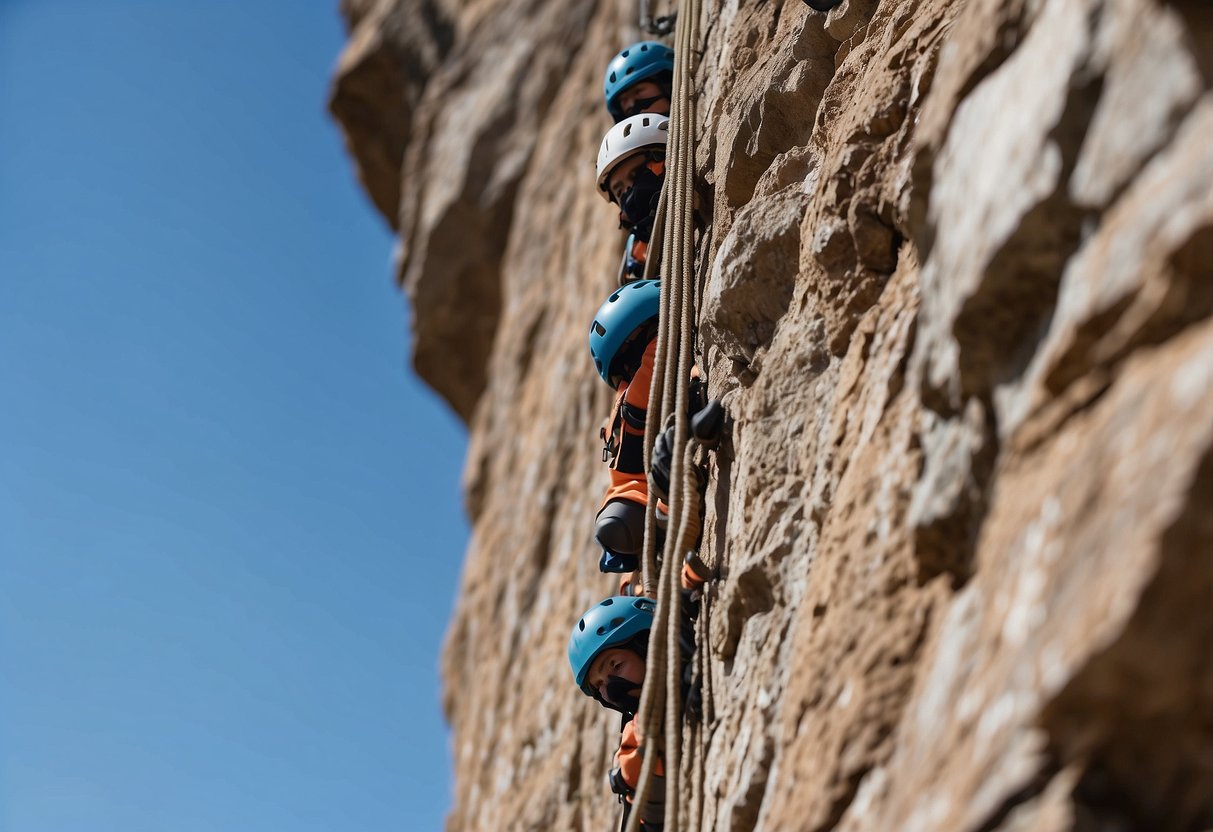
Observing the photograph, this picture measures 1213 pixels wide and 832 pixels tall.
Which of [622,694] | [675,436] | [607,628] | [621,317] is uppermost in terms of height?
[621,317]

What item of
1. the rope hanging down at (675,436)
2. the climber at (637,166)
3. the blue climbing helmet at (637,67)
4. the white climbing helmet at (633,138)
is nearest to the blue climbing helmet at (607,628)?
the rope hanging down at (675,436)

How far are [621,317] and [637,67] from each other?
5.64ft

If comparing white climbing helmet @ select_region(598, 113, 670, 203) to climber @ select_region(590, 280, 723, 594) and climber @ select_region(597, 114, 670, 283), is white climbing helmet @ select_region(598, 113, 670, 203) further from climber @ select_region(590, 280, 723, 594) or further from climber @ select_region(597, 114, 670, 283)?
climber @ select_region(590, 280, 723, 594)

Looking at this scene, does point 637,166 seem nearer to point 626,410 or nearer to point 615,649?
point 626,410

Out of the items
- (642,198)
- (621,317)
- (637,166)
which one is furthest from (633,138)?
(621,317)

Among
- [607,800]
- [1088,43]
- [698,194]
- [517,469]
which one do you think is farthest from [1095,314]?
[517,469]

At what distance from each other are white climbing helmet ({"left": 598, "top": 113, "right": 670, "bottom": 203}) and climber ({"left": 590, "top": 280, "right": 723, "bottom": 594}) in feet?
2.49

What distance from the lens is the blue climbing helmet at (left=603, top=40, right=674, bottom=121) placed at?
20.1ft

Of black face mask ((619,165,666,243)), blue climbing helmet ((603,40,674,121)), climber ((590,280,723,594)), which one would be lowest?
climber ((590,280,723,594))

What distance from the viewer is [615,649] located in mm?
4473

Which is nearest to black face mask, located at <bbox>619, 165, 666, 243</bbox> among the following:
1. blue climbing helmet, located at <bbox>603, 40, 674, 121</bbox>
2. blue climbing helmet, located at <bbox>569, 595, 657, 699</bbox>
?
blue climbing helmet, located at <bbox>603, 40, 674, 121</bbox>

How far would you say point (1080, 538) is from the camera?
5.96 ft

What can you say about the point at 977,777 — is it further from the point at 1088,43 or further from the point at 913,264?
the point at 913,264

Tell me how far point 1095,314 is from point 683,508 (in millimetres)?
1854
